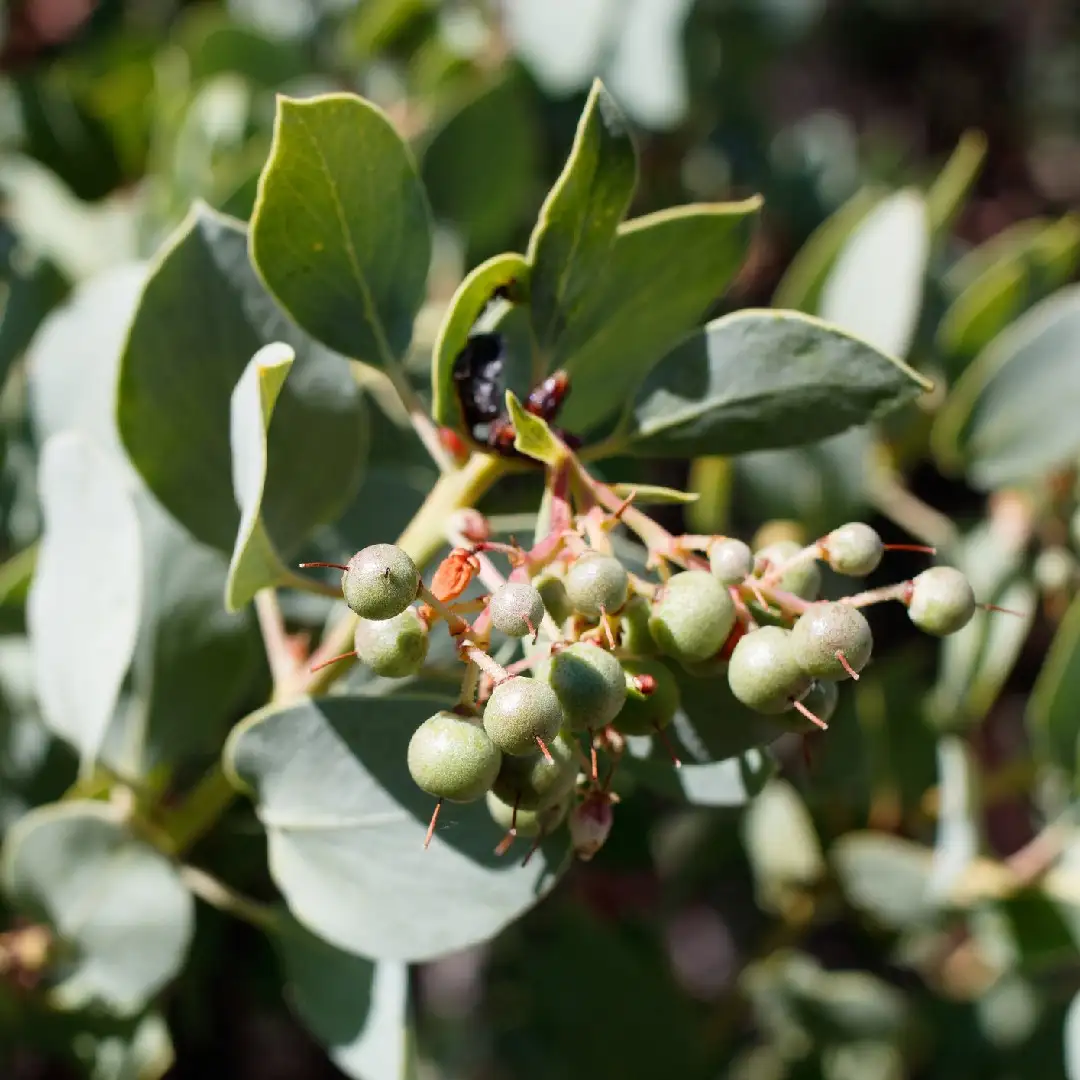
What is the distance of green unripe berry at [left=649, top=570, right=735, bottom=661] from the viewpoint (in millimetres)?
626

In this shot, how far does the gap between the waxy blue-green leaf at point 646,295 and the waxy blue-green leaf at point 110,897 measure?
1.58 feet

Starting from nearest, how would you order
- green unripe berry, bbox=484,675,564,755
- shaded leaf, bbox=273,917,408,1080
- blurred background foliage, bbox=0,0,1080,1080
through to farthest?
green unripe berry, bbox=484,675,564,755 → shaded leaf, bbox=273,917,408,1080 → blurred background foliage, bbox=0,0,1080,1080

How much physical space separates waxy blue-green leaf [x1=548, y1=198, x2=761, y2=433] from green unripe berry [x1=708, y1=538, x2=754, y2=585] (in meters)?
0.17

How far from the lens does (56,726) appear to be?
3.02 feet

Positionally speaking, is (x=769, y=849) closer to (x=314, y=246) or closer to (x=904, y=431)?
(x=904, y=431)

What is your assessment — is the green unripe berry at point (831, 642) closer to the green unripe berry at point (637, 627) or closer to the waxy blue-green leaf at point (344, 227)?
the green unripe berry at point (637, 627)

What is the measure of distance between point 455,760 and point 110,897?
20.3 inches

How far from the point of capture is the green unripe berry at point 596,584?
602 mm

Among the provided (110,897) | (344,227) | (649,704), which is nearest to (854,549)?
(649,704)

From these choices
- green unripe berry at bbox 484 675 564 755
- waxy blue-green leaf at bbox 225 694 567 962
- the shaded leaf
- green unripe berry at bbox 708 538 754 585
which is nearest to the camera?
green unripe berry at bbox 484 675 564 755

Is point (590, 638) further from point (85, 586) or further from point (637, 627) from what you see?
point (85, 586)

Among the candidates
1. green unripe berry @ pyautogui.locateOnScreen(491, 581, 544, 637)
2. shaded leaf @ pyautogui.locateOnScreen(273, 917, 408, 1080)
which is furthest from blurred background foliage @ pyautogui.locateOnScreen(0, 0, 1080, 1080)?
green unripe berry @ pyautogui.locateOnScreen(491, 581, 544, 637)

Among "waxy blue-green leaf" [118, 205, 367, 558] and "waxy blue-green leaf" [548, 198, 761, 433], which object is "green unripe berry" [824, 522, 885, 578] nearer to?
"waxy blue-green leaf" [548, 198, 761, 433]

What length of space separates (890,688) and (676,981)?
1.55 ft
